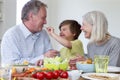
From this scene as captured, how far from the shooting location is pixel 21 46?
7.04ft

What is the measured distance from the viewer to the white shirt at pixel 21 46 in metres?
2.04

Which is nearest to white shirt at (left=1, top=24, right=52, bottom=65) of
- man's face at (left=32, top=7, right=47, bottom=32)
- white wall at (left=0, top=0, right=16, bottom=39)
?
man's face at (left=32, top=7, right=47, bottom=32)

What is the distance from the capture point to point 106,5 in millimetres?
4230

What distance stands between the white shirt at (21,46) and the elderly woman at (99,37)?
0.41 meters

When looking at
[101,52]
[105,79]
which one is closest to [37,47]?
[101,52]

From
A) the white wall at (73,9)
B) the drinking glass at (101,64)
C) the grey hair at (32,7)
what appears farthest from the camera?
the white wall at (73,9)

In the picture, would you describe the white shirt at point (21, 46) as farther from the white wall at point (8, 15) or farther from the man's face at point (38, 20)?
the white wall at point (8, 15)

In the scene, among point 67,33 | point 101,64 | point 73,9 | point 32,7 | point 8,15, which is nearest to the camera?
point 101,64

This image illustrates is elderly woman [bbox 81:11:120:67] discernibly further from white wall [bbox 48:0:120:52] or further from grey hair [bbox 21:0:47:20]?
white wall [bbox 48:0:120:52]

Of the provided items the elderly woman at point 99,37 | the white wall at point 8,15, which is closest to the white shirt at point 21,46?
the elderly woman at point 99,37

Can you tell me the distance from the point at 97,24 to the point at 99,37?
0.14 m

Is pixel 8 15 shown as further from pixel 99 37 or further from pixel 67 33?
pixel 99 37

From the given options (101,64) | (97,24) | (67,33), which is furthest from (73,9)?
(101,64)

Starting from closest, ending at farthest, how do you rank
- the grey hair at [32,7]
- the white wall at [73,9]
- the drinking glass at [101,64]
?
the drinking glass at [101,64]
the grey hair at [32,7]
the white wall at [73,9]
